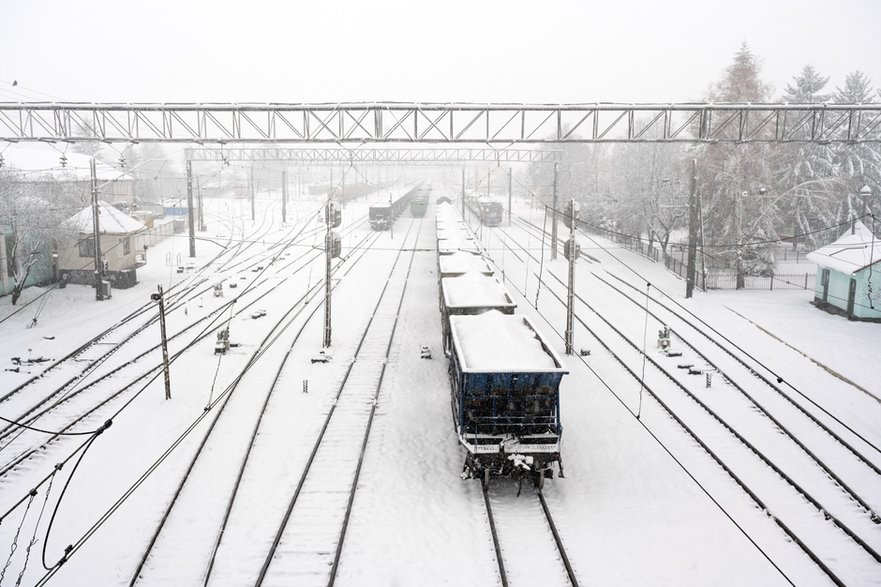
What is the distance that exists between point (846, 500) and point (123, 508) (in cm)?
1361

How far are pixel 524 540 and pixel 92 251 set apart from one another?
30.0 metres

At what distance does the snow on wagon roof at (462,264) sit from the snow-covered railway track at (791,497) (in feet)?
26.4

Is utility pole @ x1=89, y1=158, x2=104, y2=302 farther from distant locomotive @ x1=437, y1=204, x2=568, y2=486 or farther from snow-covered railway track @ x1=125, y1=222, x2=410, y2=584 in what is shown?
distant locomotive @ x1=437, y1=204, x2=568, y2=486

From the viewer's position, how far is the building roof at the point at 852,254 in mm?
27516

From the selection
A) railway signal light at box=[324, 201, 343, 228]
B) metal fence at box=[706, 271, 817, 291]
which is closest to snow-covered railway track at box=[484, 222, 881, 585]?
railway signal light at box=[324, 201, 343, 228]

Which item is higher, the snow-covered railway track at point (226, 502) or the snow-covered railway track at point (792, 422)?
the snow-covered railway track at point (792, 422)

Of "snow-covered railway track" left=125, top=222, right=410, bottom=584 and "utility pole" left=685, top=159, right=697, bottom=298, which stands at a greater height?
"utility pole" left=685, top=159, right=697, bottom=298

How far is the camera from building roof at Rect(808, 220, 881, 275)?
27.5 meters

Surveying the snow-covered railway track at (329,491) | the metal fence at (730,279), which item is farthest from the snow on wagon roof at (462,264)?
the metal fence at (730,279)

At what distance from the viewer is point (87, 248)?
110ft

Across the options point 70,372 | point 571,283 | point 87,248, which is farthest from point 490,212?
point 70,372

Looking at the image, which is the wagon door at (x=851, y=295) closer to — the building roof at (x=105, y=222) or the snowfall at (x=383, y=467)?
the snowfall at (x=383, y=467)

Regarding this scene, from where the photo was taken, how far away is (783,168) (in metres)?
46.1

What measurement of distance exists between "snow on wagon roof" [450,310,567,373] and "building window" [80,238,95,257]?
81.4 ft
